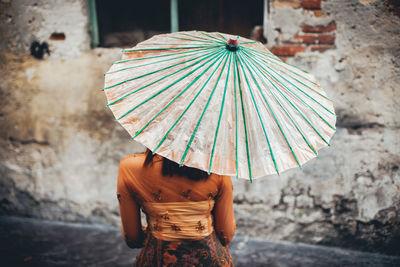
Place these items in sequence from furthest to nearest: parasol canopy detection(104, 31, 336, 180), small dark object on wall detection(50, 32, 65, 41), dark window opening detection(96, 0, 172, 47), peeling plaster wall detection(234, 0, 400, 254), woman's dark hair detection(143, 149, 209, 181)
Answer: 1. dark window opening detection(96, 0, 172, 47)
2. small dark object on wall detection(50, 32, 65, 41)
3. peeling plaster wall detection(234, 0, 400, 254)
4. woman's dark hair detection(143, 149, 209, 181)
5. parasol canopy detection(104, 31, 336, 180)

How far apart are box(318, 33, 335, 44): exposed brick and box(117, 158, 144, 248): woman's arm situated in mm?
2105

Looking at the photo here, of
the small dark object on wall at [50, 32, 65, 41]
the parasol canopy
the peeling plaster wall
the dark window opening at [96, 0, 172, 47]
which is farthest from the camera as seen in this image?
the dark window opening at [96, 0, 172, 47]

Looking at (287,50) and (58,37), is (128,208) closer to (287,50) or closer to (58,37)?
(287,50)

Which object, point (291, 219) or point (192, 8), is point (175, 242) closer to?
point (291, 219)

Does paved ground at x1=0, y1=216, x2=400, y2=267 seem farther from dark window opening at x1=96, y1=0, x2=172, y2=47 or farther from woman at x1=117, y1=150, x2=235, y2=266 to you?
dark window opening at x1=96, y1=0, x2=172, y2=47

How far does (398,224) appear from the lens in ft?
8.59

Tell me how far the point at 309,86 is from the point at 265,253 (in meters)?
1.87

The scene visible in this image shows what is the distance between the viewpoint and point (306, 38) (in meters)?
2.58

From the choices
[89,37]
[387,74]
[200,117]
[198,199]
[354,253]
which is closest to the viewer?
[200,117]

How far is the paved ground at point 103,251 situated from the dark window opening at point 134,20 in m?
2.07

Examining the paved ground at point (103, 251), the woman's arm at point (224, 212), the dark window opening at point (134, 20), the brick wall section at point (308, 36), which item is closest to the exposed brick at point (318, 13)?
the brick wall section at point (308, 36)

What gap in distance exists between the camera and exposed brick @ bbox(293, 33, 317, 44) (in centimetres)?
257

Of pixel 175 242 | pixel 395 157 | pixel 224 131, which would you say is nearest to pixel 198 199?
pixel 175 242

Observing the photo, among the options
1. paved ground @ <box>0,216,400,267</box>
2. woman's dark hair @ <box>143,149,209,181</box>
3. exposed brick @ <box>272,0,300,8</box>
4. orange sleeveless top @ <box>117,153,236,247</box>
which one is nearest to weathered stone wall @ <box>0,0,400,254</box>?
exposed brick @ <box>272,0,300,8</box>
